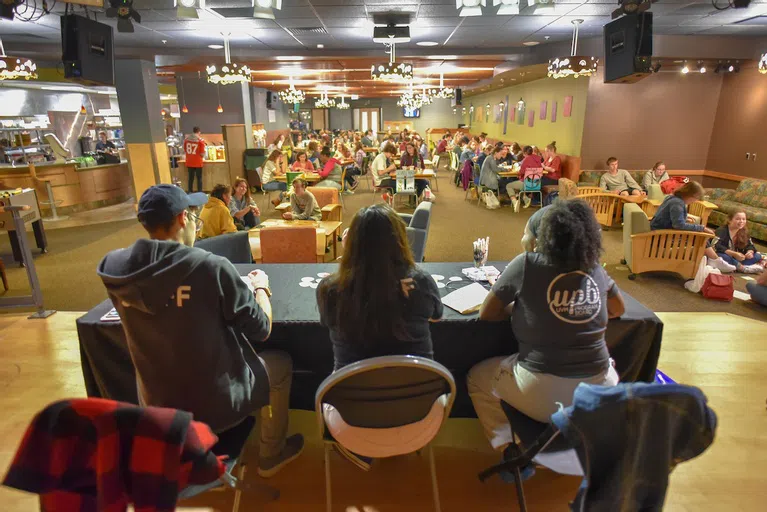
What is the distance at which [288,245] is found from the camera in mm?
3471

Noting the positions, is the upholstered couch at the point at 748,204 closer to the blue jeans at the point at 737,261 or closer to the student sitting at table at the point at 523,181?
the blue jeans at the point at 737,261

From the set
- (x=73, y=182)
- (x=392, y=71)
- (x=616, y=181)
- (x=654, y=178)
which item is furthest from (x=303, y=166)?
(x=654, y=178)

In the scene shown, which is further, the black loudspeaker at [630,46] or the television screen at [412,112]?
the television screen at [412,112]

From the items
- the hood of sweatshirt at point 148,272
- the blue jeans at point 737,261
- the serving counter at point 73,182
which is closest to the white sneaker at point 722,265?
the blue jeans at point 737,261

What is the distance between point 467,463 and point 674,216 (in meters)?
3.92

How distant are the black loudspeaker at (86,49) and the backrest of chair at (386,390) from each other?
533 cm

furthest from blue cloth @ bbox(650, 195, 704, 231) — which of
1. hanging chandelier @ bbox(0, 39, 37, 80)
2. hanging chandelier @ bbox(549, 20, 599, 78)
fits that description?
hanging chandelier @ bbox(0, 39, 37, 80)

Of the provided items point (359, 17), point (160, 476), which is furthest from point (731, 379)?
point (359, 17)

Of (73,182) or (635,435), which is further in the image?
(73,182)

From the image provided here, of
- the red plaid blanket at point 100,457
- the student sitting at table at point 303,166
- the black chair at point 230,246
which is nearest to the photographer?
the red plaid blanket at point 100,457

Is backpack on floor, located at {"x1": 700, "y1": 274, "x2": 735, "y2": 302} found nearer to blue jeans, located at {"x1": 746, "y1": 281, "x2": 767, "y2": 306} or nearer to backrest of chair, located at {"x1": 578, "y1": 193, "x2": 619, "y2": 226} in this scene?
blue jeans, located at {"x1": 746, "y1": 281, "x2": 767, "y2": 306}

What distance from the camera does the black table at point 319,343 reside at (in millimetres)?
2227

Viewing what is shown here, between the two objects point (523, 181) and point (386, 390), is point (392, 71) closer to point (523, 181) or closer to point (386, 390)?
point (523, 181)

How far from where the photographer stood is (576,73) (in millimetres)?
6496
